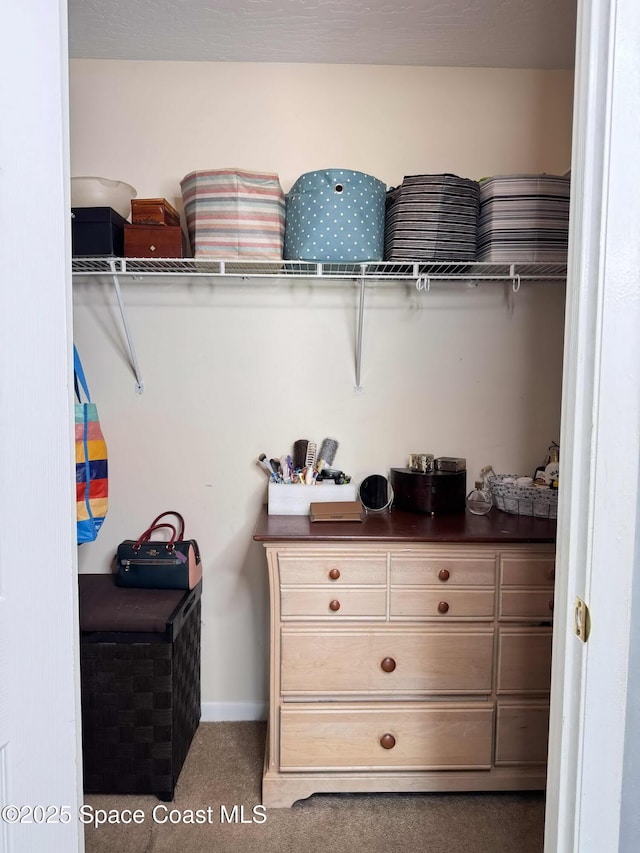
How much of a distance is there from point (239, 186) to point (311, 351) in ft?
2.15

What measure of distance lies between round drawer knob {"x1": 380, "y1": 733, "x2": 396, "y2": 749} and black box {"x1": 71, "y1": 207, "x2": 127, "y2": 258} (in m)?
1.79

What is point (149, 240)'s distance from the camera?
1.93m

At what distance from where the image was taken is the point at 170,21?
1900 mm

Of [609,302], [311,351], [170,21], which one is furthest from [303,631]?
[170,21]

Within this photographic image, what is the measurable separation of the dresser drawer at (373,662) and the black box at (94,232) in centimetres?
139

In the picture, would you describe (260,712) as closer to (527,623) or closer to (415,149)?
(527,623)

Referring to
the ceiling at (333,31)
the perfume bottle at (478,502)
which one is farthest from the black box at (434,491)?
the ceiling at (333,31)

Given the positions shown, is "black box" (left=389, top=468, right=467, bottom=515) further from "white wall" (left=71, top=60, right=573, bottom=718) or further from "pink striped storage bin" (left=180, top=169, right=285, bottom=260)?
"pink striped storage bin" (left=180, top=169, right=285, bottom=260)

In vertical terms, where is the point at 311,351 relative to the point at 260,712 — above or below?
above

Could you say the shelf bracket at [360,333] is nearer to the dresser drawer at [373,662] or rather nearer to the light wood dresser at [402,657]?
the light wood dresser at [402,657]

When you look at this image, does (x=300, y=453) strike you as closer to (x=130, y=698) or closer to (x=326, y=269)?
(x=326, y=269)

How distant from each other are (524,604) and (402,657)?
42 centimetres

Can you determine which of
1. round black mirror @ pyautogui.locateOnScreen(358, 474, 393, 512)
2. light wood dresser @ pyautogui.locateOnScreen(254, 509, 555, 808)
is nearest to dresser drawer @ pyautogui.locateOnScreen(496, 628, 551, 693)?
light wood dresser @ pyautogui.locateOnScreen(254, 509, 555, 808)

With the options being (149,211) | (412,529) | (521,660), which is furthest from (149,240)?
(521,660)
